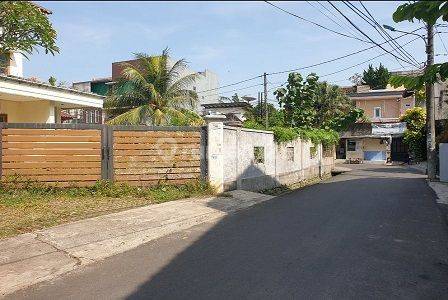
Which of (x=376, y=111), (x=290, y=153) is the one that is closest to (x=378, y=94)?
(x=376, y=111)

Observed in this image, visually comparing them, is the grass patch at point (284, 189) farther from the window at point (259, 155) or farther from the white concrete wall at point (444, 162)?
the white concrete wall at point (444, 162)

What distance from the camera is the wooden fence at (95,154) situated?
11758 mm

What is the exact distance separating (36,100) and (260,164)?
9.20 metres

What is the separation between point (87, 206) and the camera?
10273mm

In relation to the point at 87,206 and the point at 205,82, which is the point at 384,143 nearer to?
the point at 205,82

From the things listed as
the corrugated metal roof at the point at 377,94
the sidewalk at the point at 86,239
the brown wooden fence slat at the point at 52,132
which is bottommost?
the sidewalk at the point at 86,239

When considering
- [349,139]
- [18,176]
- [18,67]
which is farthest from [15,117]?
[349,139]

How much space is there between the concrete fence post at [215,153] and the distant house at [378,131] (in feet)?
114

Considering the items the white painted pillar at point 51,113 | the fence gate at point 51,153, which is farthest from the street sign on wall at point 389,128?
the fence gate at point 51,153

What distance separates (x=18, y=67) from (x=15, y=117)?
398 cm

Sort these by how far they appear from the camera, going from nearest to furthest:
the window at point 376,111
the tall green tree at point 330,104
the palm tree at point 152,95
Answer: the palm tree at point 152,95, the tall green tree at point 330,104, the window at point 376,111

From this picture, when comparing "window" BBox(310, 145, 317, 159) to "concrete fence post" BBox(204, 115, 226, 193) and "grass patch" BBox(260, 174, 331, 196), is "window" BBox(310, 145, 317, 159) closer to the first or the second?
"grass patch" BBox(260, 174, 331, 196)

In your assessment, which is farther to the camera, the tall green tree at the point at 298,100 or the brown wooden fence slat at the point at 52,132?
the tall green tree at the point at 298,100

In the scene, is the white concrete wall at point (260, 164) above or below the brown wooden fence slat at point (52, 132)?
below
